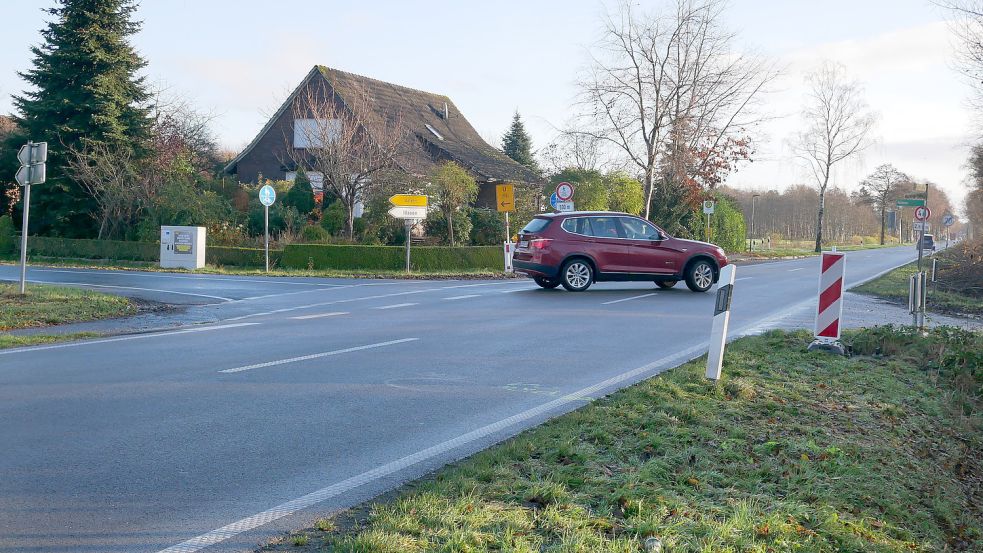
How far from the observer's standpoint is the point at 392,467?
5242mm

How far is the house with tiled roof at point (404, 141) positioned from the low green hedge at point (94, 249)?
1110cm

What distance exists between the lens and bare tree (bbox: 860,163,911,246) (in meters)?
95.9

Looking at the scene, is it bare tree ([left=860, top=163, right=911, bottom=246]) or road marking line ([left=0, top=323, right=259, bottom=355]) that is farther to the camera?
bare tree ([left=860, top=163, right=911, bottom=246])

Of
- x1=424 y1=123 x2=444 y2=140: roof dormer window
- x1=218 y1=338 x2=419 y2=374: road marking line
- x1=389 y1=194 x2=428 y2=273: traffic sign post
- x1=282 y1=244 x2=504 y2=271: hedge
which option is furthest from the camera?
x1=424 y1=123 x2=444 y2=140: roof dormer window

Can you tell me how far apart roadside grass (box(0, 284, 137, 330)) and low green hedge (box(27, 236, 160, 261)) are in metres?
16.0

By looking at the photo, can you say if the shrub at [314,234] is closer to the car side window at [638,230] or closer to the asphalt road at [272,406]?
the car side window at [638,230]

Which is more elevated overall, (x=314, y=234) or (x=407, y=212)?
(x=407, y=212)

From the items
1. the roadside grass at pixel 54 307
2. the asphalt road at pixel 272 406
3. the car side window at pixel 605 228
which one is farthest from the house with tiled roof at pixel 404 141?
the asphalt road at pixel 272 406

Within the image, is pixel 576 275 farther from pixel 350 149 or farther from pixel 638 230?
pixel 350 149

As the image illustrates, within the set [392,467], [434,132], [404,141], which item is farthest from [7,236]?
[392,467]

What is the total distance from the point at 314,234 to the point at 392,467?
90.4 ft

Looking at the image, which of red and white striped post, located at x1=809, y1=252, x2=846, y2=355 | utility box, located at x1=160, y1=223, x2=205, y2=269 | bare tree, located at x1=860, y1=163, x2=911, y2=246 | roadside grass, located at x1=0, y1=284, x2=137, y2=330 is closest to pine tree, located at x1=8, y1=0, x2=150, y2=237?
utility box, located at x1=160, y1=223, x2=205, y2=269

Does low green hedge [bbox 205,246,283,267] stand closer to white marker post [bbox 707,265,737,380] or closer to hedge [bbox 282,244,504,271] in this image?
hedge [bbox 282,244,504,271]

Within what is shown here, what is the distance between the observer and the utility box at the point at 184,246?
95.1 feet
